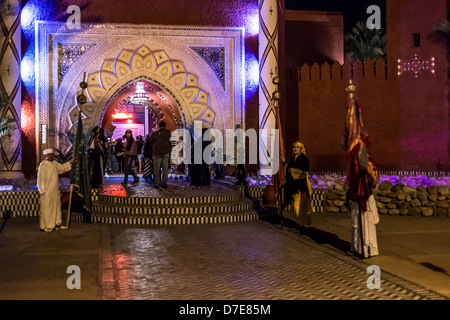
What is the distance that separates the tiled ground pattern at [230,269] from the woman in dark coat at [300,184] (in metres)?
0.29

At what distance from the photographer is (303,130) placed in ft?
42.9

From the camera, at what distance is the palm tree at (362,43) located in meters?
26.8

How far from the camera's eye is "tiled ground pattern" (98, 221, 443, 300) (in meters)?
4.10

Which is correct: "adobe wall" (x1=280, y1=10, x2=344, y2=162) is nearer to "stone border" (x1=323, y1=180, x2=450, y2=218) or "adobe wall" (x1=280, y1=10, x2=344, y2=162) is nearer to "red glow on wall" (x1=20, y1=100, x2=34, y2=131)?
"red glow on wall" (x1=20, y1=100, x2=34, y2=131)

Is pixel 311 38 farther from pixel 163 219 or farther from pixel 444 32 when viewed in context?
pixel 163 219


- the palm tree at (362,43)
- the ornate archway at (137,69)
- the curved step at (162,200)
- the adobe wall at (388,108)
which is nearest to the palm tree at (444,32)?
the adobe wall at (388,108)

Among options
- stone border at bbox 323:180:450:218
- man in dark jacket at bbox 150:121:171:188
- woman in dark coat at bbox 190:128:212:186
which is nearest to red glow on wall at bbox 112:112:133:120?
woman in dark coat at bbox 190:128:212:186

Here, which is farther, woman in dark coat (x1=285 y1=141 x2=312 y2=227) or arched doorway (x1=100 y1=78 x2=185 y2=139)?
arched doorway (x1=100 y1=78 x2=185 y2=139)

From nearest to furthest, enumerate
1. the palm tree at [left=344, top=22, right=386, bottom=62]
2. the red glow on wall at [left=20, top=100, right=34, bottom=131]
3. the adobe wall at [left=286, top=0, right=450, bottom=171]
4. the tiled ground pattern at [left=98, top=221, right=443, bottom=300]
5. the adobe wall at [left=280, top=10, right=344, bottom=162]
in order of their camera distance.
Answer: the tiled ground pattern at [left=98, top=221, right=443, bottom=300] < the red glow on wall at [left=20, top=100, right=34, bottom=131] < the adobe wall at [left=286, top=0, right=450, bottom=171] < the adobe wall at [left=280, top=10, right=344, bottom=162] < the palm tree at [left=344, top=22, right=386, bottom=62]

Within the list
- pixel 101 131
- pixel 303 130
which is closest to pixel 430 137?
pixel 303 130

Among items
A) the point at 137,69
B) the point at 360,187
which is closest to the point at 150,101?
the point at 137,69

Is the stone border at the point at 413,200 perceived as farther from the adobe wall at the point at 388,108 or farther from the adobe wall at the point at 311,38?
the adobe wall at the point at 311,38

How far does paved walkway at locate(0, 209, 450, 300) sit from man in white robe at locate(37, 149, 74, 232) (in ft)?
0.65

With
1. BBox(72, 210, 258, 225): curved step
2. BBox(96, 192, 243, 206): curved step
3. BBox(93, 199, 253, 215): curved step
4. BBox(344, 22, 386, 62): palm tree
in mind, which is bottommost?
BBox(72, 210, 258, 225): curved step
